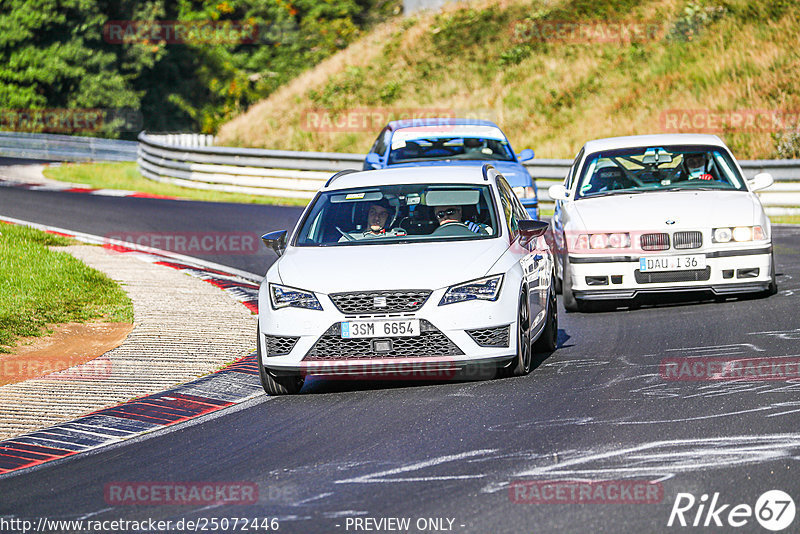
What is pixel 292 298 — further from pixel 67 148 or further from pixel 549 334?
pixel 67 148

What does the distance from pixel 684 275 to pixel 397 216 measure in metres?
3.46

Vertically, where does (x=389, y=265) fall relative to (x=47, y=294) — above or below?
above

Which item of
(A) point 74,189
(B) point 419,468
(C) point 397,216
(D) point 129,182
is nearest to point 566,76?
(D) point 129,182

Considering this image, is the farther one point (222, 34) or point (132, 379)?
point (222, 34)

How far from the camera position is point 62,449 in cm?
780

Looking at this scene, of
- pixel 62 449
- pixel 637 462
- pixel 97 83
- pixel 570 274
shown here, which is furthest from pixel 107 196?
pixel 97 83

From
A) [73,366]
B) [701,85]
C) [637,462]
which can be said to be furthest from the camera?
[701,85]

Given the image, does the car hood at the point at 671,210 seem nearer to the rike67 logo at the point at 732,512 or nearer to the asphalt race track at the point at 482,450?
the asphalt race track at the point at 482,450

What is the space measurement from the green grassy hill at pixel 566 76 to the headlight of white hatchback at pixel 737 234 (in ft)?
45.6

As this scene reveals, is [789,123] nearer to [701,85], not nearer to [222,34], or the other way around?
[701,85]

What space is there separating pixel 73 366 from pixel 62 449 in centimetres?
277

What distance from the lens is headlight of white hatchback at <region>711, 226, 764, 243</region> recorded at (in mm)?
12148

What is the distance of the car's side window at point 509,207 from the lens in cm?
995

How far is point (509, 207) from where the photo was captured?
1030 centimetres
